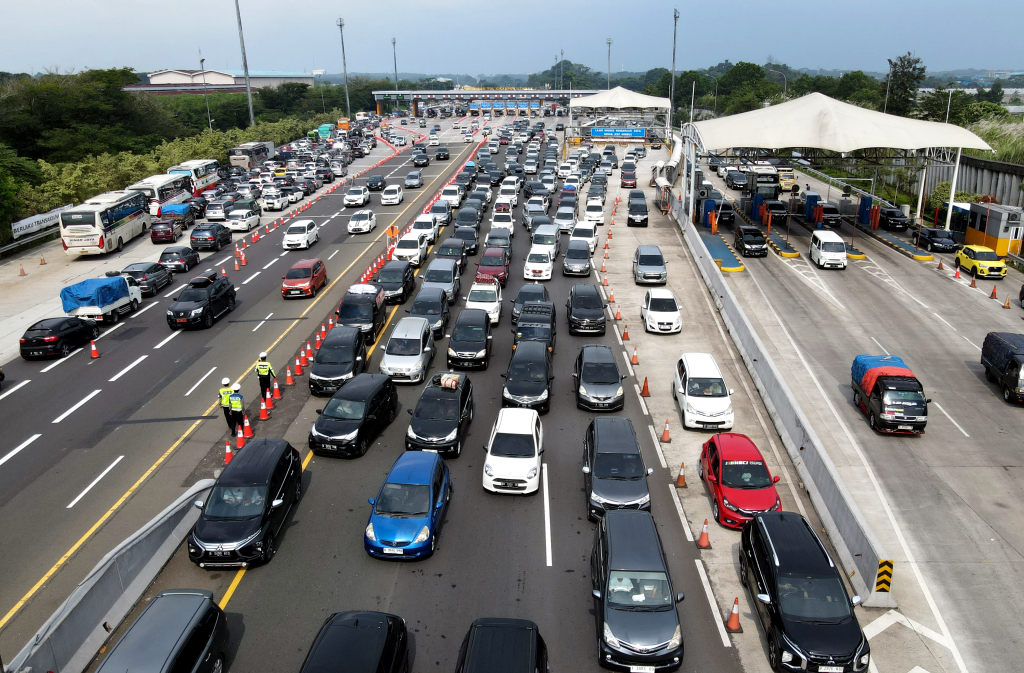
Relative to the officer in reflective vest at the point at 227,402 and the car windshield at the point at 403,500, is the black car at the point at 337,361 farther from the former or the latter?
the car windshield at the point at 403,500

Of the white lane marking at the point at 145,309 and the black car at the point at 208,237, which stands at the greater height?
the black car at the point at 208,237

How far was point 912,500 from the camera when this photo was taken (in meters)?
18.2

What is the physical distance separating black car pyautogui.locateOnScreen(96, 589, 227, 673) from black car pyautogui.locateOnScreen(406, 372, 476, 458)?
764 cm

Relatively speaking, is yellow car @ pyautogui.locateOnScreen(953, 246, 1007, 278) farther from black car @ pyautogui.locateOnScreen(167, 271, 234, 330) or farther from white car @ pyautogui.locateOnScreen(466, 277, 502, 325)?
black car @ pyautogui.locateOnScreen(167, 271, 234, 330)

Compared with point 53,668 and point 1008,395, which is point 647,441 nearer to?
point 1008,395

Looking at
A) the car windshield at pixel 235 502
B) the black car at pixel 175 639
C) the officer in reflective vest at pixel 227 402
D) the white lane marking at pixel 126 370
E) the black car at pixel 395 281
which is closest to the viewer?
the black car at pixel 175 639

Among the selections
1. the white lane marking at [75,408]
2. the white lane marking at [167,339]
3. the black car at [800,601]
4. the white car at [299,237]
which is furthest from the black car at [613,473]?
the white car at [299,237]

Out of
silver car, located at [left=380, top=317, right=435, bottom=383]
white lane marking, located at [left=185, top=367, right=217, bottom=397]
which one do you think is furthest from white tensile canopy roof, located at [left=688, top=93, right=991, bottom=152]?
white lane marking, located at [left=185, top=367, right=217, bottom=397]

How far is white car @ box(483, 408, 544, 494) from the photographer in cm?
1748

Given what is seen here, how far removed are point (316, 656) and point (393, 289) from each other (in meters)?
22.3

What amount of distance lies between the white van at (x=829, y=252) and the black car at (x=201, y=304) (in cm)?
3002

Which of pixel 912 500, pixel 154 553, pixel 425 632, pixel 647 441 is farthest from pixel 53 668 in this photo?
pixel 912 500

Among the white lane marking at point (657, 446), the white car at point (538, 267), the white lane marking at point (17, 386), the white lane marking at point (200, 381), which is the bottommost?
the white lane marking at point (657, 446)

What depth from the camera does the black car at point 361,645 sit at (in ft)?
34.9
